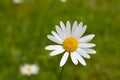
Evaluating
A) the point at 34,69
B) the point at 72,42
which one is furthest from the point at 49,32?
the point at 72,42

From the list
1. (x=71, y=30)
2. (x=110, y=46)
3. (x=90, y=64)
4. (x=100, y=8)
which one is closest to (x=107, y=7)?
(x=100, y=8)

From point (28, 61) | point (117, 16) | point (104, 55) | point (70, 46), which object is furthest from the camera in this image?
point (117, 16)

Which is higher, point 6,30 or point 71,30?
point 6,30

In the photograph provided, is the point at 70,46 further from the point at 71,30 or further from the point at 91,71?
the point at 91,71

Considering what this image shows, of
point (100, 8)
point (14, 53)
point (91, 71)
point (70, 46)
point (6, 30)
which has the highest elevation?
point (100, 8)

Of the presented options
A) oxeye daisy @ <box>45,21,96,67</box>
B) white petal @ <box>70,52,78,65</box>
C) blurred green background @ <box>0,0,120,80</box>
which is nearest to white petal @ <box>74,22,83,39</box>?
oxeye daisy @ <box>45,21,96,67</box>

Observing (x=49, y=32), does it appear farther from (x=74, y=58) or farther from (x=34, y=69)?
(x=74, y=58)

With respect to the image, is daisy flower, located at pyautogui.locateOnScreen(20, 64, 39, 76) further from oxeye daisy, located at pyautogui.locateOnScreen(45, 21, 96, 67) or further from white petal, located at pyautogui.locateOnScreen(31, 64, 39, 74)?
oxeye daisy, located at pyautogui.locateOnScreen(45, 21, 96, 67)

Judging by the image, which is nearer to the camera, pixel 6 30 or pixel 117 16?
pixel 6 30
